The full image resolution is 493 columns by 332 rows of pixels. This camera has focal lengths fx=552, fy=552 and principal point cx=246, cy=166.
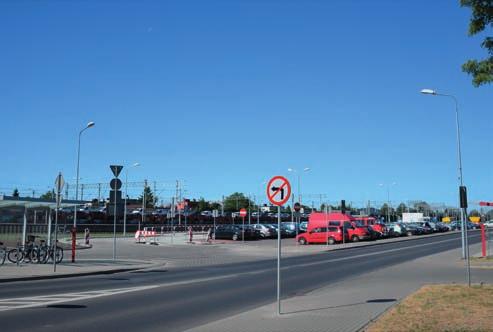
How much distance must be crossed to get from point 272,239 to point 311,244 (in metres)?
11.2

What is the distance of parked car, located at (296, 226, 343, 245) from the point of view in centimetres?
4634

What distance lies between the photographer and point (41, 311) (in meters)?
11.4

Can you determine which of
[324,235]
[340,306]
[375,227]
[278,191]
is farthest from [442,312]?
[375,227]

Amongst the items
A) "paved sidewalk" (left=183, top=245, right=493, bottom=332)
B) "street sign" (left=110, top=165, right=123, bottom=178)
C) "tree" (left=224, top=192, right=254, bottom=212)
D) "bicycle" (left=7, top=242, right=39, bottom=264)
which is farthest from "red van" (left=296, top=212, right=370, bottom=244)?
"tree" (left=224, top=192, right=254, bottom=212)

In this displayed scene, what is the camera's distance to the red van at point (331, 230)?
46438mm

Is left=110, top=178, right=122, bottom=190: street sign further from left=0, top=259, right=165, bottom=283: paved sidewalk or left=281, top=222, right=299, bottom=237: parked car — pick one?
left=281, top=222, right=299, bottom=237: parked car

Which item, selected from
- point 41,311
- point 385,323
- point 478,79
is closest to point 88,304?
point 41,311

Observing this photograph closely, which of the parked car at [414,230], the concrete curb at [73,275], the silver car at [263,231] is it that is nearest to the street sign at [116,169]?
the concrete curb at [73,275]

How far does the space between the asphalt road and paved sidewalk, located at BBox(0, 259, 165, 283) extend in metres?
1.00

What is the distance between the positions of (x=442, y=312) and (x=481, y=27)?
5173 mm

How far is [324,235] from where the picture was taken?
4641cm

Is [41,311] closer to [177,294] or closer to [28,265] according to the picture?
[177,294]

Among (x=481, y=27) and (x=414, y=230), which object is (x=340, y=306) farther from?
(x=414, y=230)

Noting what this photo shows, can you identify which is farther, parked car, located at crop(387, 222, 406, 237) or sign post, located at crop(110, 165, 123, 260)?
parked car, located at crop(387, 222, 406, 237)
